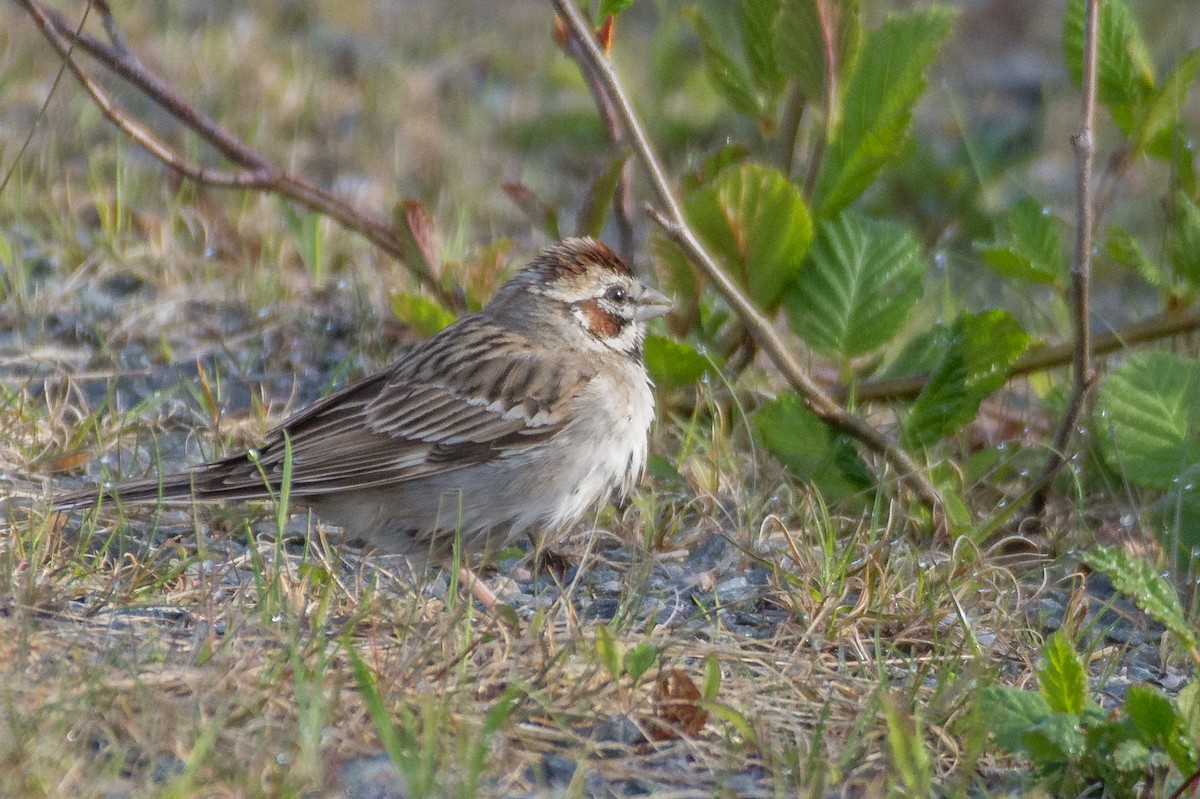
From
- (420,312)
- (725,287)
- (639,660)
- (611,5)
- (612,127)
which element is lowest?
(639,660)

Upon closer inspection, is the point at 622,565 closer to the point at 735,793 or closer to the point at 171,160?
the point at 735,793

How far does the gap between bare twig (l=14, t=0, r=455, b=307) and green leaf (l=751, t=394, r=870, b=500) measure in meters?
1.26

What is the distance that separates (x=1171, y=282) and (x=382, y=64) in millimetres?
4408

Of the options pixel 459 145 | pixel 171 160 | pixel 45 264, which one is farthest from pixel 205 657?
pixel 459 145

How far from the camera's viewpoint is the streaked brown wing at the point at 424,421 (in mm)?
4102

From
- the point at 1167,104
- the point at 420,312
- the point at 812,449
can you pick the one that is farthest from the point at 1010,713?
the point at 420,312

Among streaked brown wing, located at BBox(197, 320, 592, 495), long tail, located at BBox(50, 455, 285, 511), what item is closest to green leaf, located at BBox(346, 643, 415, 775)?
long tail, located at BBox(50, 455, 285, 511)

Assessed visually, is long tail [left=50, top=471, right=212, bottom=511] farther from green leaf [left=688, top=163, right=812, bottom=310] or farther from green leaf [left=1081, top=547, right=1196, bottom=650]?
green leaf [left=1081, top=547, right=1196, bottom=650]

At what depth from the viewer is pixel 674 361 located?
465 centimetres

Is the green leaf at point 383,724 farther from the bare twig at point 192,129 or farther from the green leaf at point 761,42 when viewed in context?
the green leaf at point 761,42

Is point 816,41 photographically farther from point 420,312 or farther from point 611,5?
point 420,312

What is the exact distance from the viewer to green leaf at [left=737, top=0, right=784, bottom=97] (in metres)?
4.54

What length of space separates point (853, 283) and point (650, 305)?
23.5 inches

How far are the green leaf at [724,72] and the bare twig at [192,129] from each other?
42.2 inches
